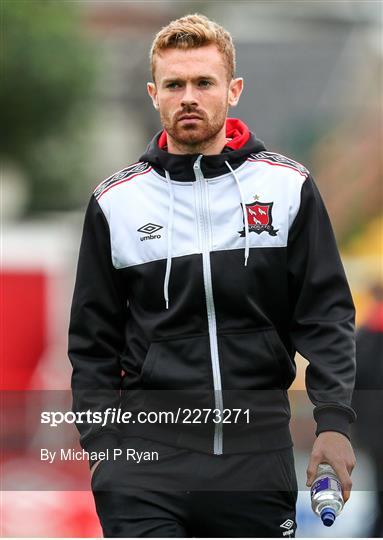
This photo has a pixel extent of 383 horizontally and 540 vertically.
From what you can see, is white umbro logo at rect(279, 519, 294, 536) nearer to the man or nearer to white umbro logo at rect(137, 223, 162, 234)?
the man

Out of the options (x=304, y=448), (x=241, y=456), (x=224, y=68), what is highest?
(x=224, y=68)

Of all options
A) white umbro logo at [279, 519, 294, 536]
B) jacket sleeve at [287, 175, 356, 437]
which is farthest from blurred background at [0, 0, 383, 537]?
jacket sleeve at [287, 175, 356, 437]

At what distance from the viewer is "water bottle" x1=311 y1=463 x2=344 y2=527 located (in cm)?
379

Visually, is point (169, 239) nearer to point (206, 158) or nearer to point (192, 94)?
point (206, 158)

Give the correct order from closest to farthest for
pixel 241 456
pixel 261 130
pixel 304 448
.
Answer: pixel 241 456, pixel 304 448, pixel 261 130

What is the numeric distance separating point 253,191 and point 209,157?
0.17 m

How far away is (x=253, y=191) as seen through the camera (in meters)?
4.13

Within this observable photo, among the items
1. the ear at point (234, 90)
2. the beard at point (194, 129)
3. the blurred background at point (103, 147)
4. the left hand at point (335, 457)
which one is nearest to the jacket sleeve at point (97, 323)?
the beard at point (194, 129)

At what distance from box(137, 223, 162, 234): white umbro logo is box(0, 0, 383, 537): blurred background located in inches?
90.1

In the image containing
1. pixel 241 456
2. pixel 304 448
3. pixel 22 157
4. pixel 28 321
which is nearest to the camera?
pixel 241 456

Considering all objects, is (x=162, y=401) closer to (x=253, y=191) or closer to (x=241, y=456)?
(x=241, y=456)

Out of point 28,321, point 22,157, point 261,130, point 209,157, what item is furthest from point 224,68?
point 261,130

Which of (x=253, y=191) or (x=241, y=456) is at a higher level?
(x=253, y=191)

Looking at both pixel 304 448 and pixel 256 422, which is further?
pixel 304 448
